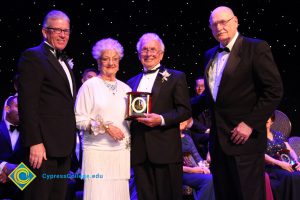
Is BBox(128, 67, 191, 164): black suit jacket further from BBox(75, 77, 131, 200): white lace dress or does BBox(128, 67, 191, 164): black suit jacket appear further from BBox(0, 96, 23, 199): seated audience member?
BBox(0, 96, 23, 199): seated audience member

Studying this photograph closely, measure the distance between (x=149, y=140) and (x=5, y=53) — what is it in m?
2.98

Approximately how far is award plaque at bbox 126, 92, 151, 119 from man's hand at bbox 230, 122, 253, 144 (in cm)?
69

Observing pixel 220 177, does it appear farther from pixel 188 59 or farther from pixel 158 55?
pixel 188 59

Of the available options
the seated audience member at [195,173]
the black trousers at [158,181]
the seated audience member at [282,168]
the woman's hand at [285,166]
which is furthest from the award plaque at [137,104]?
the woman's hand at [285,166]

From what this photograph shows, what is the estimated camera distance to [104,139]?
3191mm

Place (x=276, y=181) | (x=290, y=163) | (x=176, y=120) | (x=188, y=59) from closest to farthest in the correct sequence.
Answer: (x=176, y=120) < (x=276, y=181) < (x=290, y=163) < (x=188, y=59)

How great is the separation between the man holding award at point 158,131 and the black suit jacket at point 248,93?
434mm

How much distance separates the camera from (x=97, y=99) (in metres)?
3.18

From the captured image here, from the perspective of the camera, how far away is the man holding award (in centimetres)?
313

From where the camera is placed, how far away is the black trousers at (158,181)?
10.5 feet

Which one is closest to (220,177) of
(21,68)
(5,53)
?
(21,68)

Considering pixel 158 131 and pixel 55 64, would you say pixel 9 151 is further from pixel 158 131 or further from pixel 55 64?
pixel 158 131

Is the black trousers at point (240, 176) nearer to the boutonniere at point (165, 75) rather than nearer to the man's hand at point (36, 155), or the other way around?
the boutonniere at point (165, 75)

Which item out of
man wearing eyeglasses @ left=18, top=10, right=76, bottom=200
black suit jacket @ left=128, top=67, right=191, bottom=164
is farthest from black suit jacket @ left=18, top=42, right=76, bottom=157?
black suit jacket @ left=128, top=67, right=191, bottom=164
